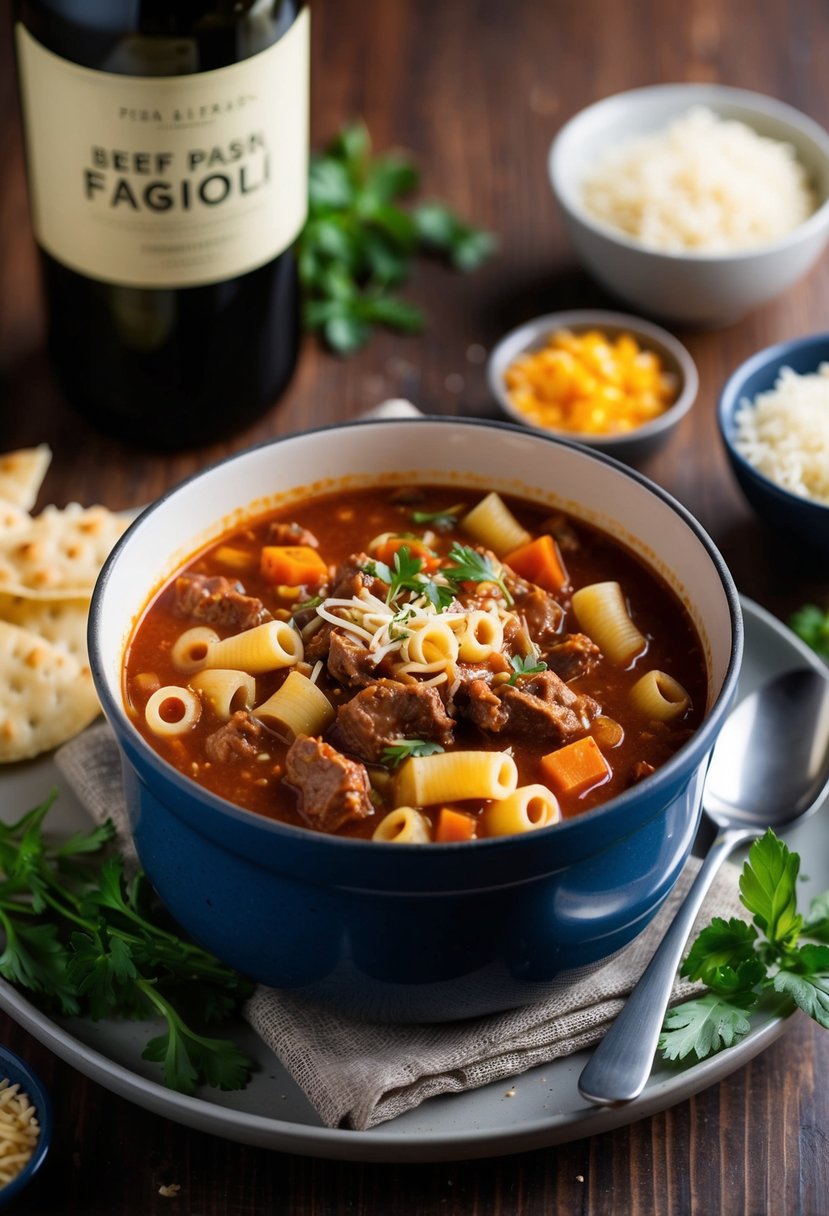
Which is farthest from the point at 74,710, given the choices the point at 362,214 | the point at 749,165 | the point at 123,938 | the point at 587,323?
the point at 749,165

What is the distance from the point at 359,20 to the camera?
6.93 m

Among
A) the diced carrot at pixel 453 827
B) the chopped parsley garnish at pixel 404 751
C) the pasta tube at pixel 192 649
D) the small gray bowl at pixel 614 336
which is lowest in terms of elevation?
the small gray bowl at pixel 614 336

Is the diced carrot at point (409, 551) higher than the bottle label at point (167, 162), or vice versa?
the bottle label at point (167, 162)

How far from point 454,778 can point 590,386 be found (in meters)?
2.22

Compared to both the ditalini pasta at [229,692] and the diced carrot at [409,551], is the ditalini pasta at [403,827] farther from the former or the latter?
the diced carrot at [409,551]

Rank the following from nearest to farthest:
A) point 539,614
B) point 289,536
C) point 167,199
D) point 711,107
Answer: point 539,614
point 289,536
point 167,199
point 711,107

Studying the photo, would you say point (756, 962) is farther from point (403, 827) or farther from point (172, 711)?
point (172, 711)

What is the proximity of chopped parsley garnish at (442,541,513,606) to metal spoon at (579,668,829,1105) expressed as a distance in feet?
2.15

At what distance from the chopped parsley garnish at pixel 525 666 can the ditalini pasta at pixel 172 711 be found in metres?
0.67

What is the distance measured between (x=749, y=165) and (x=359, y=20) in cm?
219

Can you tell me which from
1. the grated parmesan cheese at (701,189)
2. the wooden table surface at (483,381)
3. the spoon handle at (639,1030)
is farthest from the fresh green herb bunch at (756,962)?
the grated parmesan cheese at (701,189)

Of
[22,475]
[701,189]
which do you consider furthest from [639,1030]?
[701,189]

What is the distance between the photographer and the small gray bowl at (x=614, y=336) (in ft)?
15.7

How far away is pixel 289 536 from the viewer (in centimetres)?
369
